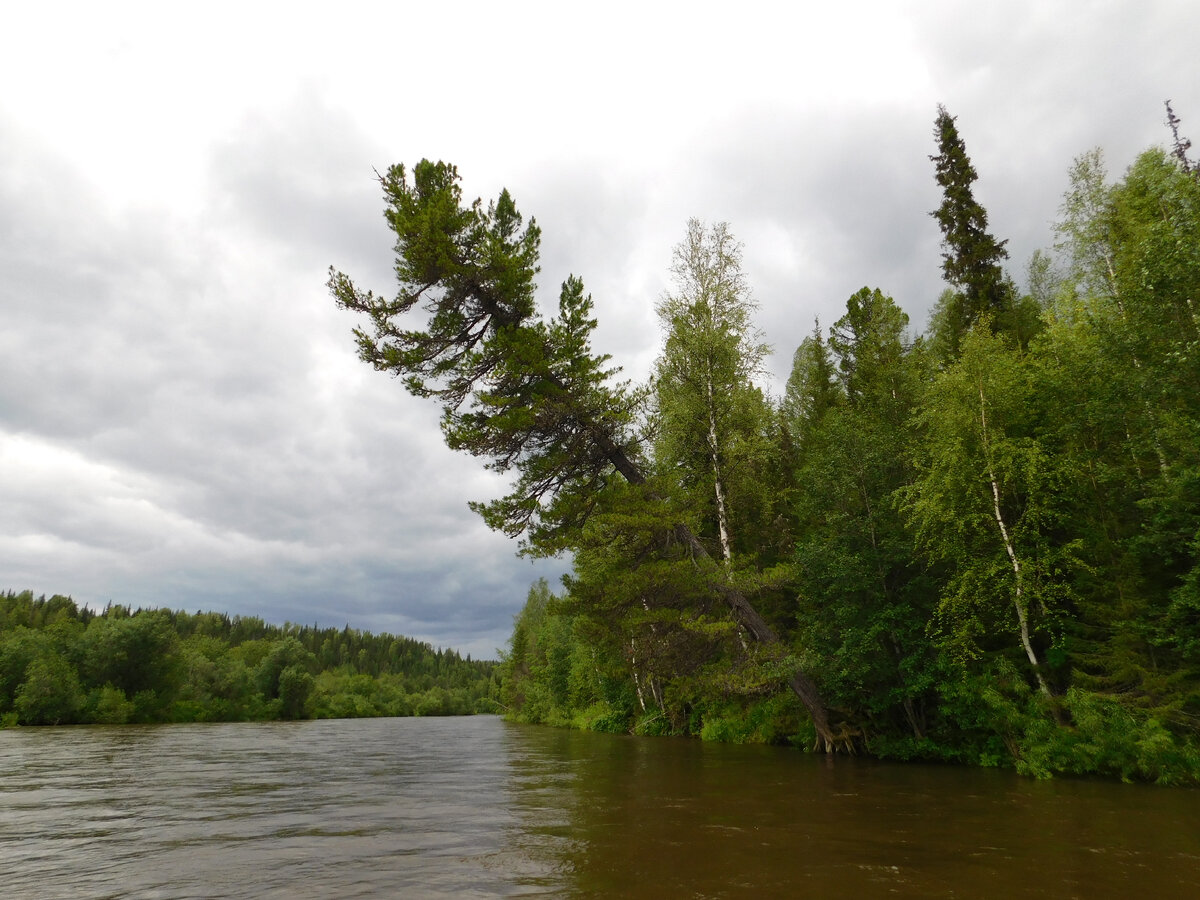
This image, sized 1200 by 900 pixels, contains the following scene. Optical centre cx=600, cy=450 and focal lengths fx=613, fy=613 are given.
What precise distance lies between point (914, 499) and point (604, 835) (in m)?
18.0

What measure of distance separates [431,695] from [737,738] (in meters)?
122

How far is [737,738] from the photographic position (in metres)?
30.6

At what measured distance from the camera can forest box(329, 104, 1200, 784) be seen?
638 inches

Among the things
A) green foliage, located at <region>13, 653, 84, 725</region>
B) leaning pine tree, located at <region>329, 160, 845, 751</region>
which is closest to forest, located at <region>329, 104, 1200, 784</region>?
leaning pine tree, located at <region>329, 160, 845, 751</region>

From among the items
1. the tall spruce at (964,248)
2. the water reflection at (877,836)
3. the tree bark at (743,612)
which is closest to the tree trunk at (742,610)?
the tree bark at (743,612)

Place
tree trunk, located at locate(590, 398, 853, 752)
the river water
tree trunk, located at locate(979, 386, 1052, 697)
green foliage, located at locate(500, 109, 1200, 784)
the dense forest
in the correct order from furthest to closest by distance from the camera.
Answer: the dense forest, tree trunk, located at locate(590, 398, 853, 752), tree trunk, located at locate(979, 386, 1052, 697), green foliage, located at locate(500, 109, 1200, 784), the river water

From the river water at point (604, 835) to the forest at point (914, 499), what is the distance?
9.01ft

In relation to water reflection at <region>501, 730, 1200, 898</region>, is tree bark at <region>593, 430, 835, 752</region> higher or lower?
higher

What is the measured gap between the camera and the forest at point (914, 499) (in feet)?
53.2

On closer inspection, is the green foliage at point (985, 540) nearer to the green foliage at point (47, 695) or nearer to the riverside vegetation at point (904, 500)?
the riverside vegetation at point (904, 500)

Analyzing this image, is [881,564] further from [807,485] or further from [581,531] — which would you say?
[581,531]

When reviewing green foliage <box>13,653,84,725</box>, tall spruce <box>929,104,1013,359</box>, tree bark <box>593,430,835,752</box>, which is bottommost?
green foliage <box>13,653,84,725</box>

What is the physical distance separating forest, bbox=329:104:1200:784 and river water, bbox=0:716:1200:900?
9.01 feet

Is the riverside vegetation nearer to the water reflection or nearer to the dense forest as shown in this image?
the water reflection
